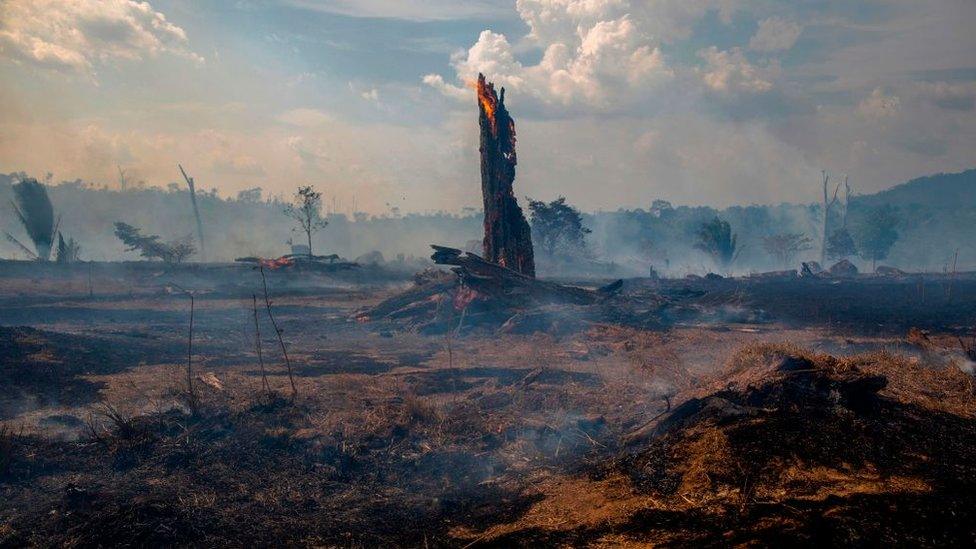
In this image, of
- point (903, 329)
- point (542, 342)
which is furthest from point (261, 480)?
point (903, 329)

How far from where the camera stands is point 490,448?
27.8 ft

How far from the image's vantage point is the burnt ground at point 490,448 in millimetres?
5070

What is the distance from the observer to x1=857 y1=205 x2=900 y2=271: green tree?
59531 millimetres

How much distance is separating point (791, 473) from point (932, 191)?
547ft

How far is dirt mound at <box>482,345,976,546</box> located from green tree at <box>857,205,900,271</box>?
63.4m

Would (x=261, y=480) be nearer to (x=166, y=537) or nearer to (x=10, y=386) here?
(x=166, y=537)

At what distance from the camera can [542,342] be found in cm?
1822

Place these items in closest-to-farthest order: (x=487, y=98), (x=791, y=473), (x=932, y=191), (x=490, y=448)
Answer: (x=791, y=473) → (x=490, y=448) → (x=487, y=98) → (x=932, y=191)

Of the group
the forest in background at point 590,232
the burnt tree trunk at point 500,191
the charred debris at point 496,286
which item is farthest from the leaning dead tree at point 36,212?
the burnt tree trunk at point 500,191

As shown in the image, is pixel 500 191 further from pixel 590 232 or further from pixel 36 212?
pixel 36 212

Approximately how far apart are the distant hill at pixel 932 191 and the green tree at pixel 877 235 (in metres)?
66.9

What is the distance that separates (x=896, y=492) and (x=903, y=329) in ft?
59.7

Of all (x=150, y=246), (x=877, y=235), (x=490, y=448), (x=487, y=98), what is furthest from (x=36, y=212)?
(x=877, y=235)

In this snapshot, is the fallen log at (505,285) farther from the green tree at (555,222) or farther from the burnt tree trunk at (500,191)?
the green tree at (555,222)
